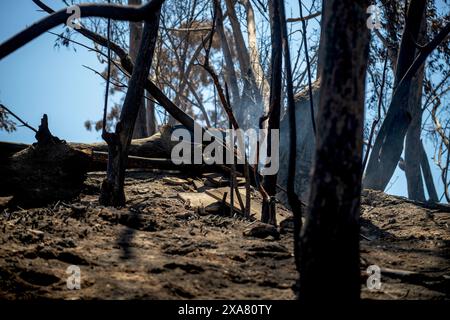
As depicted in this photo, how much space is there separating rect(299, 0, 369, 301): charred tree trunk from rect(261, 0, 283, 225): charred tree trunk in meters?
1.61

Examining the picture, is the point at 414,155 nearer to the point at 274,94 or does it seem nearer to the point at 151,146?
the point at 151,146

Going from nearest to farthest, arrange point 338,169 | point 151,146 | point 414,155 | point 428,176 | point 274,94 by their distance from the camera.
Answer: point 338,169 < point 274,94 < point 151,146 < point 414,155 < point 428,176

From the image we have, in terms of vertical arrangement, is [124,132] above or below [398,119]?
below

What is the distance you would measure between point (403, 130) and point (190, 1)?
25.2 ft

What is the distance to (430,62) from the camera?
9.76 meters

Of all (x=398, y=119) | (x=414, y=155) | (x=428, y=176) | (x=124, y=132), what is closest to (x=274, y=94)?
(x=124, y=132)

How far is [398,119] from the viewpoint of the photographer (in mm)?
6855

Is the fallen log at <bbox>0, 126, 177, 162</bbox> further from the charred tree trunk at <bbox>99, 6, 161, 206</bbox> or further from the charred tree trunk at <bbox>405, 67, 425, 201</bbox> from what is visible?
the charred tree trunk at <bbox>405, 67, 425, 201</bbox>

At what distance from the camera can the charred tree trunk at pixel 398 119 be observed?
6.71 metres

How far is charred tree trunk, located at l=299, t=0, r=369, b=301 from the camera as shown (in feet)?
5.80

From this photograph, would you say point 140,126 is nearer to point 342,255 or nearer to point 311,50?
point 311,50

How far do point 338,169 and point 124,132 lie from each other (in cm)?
283
